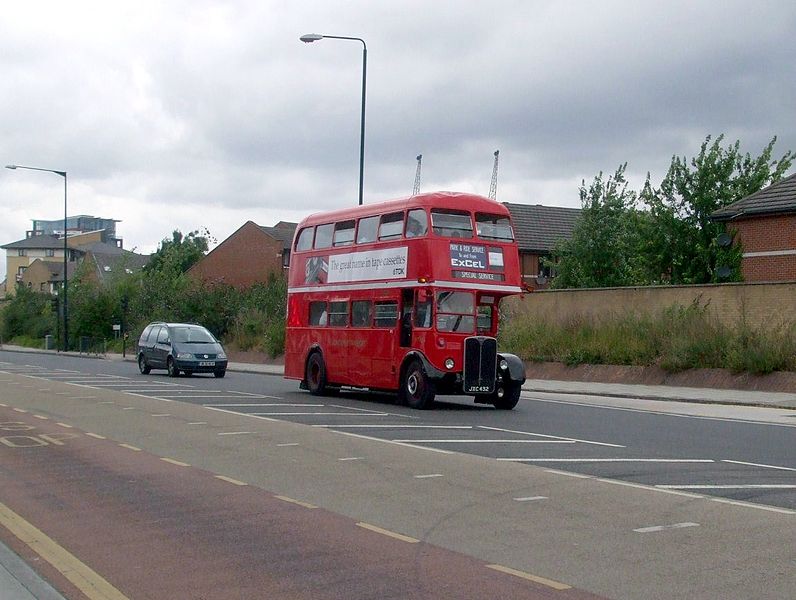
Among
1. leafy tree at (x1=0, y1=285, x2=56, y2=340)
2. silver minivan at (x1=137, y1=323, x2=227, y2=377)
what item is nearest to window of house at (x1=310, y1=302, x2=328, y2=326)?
silver minivan at (x1=137, y1=323, x2=227, y2=377)

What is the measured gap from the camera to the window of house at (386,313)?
21797 mm

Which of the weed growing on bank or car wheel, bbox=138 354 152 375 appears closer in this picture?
the weed growing on bank

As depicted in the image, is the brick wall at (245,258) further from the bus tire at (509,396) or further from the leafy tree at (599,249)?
the bus tire at (509,396)

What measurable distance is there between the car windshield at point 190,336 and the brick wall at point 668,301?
10.7 m

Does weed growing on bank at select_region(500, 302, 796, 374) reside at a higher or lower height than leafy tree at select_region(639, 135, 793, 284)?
lower

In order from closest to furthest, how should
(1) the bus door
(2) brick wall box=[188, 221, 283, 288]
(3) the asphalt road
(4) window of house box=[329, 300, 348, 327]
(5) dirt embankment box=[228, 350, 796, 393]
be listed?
(3) the asphalt road
(1) the bus door
(4) window of house box=[329, 300, 348, 327]
(5) dirt embankment box=[228, 350, 796, 393]
(2) brick wall box=[188, 221, 283, 288]

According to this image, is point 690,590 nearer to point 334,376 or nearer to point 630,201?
point 334,376

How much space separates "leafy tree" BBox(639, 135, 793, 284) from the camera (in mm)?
44906

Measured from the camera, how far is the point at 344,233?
77.8 feet

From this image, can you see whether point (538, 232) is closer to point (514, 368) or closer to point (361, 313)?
point (361, 313)

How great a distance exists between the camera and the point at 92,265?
98.4 m

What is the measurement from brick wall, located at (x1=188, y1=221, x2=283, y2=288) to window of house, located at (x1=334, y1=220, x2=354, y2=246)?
154ft

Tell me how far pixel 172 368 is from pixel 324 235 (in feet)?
36.8

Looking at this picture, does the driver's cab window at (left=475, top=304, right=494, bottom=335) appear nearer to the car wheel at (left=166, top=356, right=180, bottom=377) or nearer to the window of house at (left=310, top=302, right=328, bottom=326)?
the window of house at (left=310, top=302, right=328, bottom=326)
